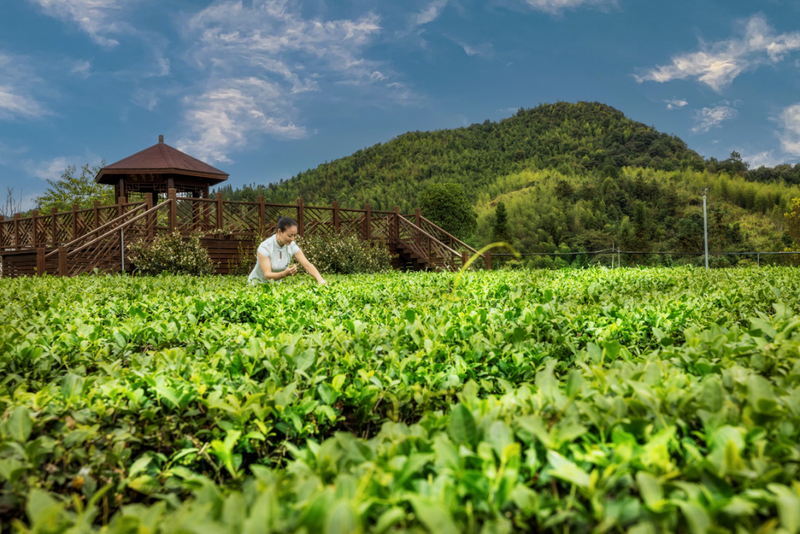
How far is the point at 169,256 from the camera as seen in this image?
1291cm

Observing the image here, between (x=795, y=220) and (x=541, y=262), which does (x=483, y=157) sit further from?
(x=795, y=220)

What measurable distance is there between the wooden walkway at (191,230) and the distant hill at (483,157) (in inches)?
1071

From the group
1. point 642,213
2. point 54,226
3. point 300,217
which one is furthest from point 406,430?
point 642,213

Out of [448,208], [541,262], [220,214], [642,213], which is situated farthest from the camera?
[642,213]

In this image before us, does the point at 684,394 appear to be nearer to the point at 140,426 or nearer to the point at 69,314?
the point at 140,426

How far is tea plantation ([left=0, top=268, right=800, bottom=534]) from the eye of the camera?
34.8 inches

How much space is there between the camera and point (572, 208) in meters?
42.9

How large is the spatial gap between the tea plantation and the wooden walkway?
35.3 feet

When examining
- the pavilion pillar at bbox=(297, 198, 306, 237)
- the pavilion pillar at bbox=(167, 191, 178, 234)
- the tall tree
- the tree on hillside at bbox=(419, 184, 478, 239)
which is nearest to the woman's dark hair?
the pavilion pillar at bbox=(167, 191, 178, 234)

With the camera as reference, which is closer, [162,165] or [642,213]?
[162,165]

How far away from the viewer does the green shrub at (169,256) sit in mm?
12875

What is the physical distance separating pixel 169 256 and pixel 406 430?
13.3 metres

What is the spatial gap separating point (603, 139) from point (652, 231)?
26313 millimetres

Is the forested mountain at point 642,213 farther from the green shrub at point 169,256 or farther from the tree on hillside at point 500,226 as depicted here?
the green shrub at point 169,256
